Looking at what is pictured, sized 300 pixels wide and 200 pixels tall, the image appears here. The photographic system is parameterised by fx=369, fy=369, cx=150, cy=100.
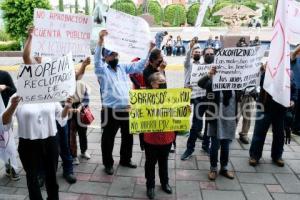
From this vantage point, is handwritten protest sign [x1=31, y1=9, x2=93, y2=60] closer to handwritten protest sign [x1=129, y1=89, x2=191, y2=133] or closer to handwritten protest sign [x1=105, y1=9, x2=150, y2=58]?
handwritten protest sign [x1=105, y1=9, x2=150, y2=58]

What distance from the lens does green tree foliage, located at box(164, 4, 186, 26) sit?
37.9 m

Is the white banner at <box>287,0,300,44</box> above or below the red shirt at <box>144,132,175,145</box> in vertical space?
above

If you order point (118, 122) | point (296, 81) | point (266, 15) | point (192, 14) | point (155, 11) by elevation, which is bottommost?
point (118, 122)

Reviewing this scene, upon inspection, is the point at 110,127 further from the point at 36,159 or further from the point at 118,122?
the point at 36,159

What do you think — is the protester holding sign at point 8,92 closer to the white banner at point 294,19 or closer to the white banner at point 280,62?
the white banner at point 280,62

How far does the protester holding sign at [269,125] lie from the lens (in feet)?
18.2

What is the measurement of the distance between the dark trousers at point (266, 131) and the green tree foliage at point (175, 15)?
3323 cm

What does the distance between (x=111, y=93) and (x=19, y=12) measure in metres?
17.4

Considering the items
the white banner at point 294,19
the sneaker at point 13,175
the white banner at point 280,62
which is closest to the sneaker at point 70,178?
the sneaker at point 13,175

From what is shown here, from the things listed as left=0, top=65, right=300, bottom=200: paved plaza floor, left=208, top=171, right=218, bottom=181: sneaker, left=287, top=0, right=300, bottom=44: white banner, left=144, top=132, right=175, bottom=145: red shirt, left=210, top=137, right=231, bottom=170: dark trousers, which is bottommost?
left=0, top=65, right=300, bottom=200: paved plaza floor

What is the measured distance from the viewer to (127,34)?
5020mm

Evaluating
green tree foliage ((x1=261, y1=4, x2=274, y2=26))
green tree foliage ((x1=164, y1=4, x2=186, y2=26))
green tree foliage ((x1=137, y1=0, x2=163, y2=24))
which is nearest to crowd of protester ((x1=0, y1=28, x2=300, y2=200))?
green tree foliage ((x1=164, y1=4, x2=186, y2=26))

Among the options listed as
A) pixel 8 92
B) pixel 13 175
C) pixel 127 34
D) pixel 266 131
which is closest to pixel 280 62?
pixel 266 131

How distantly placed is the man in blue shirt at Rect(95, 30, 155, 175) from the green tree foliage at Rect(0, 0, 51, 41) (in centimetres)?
1647
